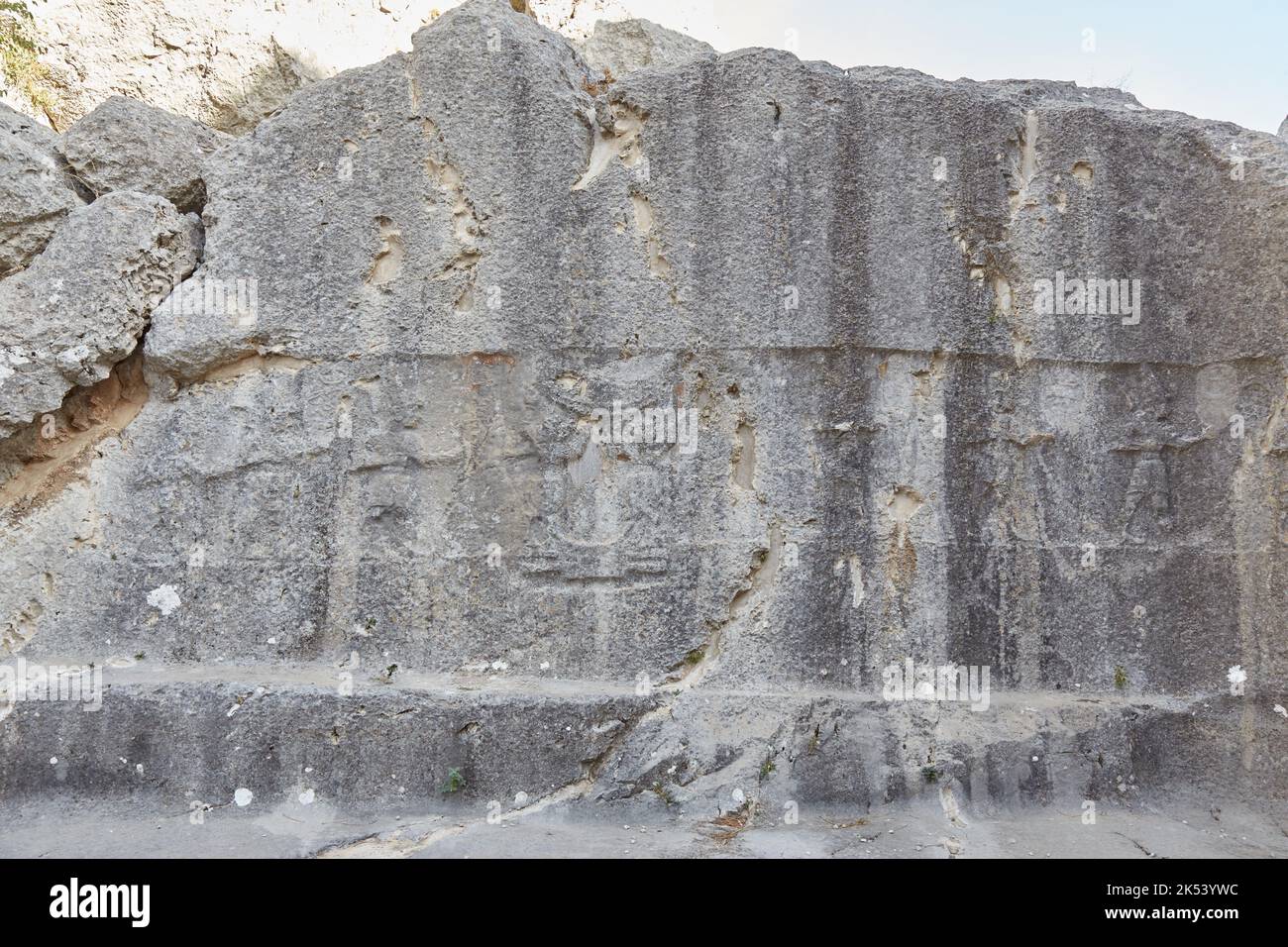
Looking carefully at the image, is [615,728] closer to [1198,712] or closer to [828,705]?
[828,705]


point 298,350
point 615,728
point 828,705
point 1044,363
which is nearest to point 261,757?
point 615,728

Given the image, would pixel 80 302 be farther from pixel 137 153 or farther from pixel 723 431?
pixel 723 431

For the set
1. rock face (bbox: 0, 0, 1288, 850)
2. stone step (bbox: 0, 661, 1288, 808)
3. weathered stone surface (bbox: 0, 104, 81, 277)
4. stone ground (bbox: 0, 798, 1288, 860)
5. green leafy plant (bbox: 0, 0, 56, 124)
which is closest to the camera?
stone ground (bbox: 0, 798, 1288, 860)

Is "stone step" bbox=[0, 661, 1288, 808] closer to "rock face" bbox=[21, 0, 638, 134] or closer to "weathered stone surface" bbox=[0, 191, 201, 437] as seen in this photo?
"weathered stone surface" bbox=[0, 191, 201, 437]

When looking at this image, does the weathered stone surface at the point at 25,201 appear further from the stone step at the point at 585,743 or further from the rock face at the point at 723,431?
the stone step at the point at 585,743

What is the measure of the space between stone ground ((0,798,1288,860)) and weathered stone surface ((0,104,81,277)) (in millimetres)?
2596

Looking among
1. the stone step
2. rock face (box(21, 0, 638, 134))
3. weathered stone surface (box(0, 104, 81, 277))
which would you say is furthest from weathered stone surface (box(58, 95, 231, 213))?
the stone step

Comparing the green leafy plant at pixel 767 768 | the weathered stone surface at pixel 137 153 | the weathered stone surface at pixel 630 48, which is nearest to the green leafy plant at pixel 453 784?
the green leafy plant at pixel 767 768

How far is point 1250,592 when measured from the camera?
4633 mm

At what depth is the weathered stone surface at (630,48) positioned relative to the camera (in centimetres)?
610

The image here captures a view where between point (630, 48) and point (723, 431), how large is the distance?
294cm

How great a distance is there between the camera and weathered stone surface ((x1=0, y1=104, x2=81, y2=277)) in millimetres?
4672

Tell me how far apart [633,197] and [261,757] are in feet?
10.1

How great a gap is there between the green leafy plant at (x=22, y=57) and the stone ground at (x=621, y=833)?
4359 millimetres
